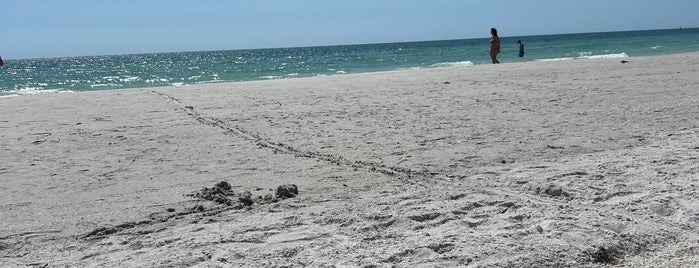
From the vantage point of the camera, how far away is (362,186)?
4.81m

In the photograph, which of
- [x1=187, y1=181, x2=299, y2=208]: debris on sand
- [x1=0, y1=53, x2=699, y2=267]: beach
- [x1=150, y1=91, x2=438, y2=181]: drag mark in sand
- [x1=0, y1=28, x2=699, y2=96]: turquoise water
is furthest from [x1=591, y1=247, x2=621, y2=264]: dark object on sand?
[x1=0, y1=28, x2=699, y2=96]: turquoise water

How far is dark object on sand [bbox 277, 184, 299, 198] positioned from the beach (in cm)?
5

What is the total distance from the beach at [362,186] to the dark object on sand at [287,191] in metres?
0.05

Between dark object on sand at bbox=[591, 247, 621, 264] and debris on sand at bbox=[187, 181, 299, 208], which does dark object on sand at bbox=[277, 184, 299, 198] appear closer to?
debris on sand at bbox=[187, 181, 299, 208]

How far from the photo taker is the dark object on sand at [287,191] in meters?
4.54

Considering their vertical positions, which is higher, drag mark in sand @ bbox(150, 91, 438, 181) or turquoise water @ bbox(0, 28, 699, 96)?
drag mark in sand @ bbox(150, 91, 438, 181)

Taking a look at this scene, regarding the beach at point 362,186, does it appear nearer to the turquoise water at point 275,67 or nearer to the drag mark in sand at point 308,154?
the drag mark in sand at point 308,154

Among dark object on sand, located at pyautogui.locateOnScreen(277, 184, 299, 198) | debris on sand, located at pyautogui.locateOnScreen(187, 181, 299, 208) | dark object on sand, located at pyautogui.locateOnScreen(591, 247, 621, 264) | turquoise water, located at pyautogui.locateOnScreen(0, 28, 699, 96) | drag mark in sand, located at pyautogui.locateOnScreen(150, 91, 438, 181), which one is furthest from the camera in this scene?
turquoise water, located at pyautogui.locateOnScreen(0, 28, 699, 96)

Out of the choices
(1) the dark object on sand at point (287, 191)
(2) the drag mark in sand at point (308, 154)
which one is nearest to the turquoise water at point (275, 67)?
(2) the drag mark in sand at point (308, 154)

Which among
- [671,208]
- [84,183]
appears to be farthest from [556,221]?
[84,183]

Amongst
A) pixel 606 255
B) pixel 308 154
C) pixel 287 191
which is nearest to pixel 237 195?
pixel 287 191

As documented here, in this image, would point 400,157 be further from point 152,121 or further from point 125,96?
point 125,96

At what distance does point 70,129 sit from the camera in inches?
310

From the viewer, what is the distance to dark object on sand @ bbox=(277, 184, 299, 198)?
14.9 ft
